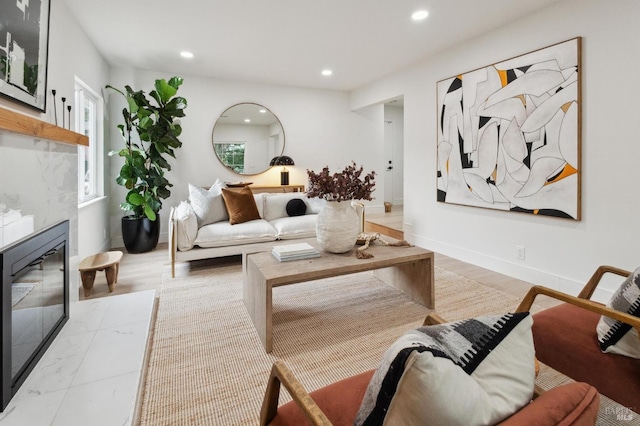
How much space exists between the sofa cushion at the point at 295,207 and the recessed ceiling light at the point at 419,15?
2386mm

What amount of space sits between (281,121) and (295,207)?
2.05 m

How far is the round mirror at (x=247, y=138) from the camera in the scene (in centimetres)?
512

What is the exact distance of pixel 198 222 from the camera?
3666 mm

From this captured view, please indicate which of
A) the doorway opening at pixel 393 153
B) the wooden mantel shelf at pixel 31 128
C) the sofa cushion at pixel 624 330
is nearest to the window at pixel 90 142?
the wooden mantel shelf at pixel 31 128

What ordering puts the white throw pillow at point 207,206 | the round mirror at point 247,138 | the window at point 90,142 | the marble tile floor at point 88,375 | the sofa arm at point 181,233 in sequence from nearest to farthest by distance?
the marble tile floor at point 88,375 → the sofa arm at point 181,233 → the window at point 90,142 → the white throw pillow at point 207,206 → the round mirror at point 247,138

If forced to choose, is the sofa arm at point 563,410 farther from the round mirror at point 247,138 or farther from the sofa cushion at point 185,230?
the round mirror at point 247,138

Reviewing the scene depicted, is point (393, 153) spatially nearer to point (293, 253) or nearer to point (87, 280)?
point (293, 253)

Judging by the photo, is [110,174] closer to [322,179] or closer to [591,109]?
[322,179]

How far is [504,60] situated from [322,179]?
7.87 ft

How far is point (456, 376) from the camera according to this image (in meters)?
0.55

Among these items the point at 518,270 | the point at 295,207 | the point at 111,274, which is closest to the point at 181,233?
the point at 111,274

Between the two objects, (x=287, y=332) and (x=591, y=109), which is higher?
(x=591, y=109)

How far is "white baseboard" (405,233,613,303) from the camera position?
2.71 m

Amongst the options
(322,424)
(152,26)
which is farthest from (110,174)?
(322,424)
